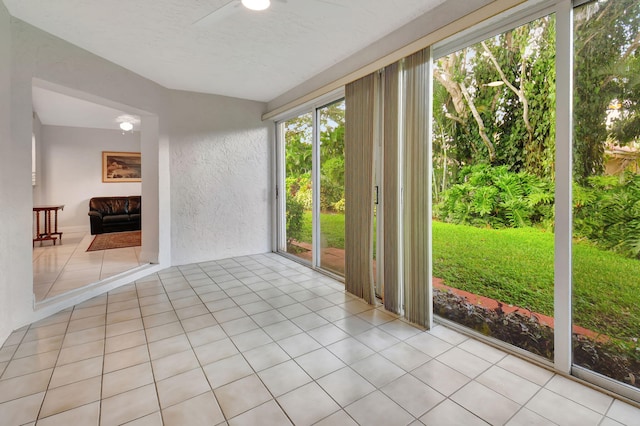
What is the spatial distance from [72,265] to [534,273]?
5219mm

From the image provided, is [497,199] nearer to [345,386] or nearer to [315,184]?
[345,386]

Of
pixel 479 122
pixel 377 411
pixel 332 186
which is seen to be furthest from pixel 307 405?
pixel 332 186

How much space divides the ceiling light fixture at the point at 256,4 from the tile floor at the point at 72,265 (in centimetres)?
315

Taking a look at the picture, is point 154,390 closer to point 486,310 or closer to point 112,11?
point 486,310

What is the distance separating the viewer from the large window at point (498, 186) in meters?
2.12

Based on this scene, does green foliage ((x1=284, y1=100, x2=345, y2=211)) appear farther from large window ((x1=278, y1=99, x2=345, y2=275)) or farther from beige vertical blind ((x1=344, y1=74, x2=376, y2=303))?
beige vertical blind ((x1=344, y1=74, x2=376, y2=303))

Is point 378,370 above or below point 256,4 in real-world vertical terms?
below

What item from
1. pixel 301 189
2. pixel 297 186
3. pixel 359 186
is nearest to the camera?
pixel 359 186

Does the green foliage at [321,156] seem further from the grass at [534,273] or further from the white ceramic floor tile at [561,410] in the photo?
the white ceramic floor tile at [561,410]

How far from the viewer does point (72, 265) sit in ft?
13.5

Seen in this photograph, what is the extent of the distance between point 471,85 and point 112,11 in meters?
2.89

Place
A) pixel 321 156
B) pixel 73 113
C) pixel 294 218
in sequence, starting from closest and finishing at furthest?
pixel 321 156, pixel 294 218, pixel 73 113

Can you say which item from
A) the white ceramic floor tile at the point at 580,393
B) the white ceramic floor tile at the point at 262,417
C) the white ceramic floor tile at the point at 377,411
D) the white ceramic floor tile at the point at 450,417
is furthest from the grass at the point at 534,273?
the white ceramic floor tile at the point at 262,417

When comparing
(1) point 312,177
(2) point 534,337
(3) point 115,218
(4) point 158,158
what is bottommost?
(2) point 534,337
